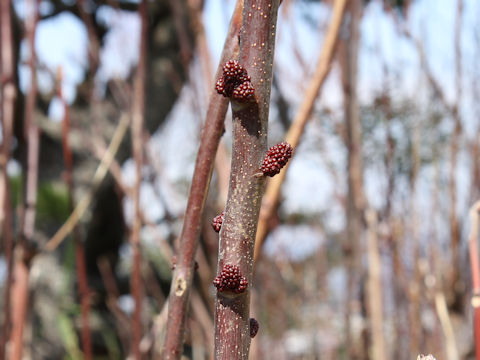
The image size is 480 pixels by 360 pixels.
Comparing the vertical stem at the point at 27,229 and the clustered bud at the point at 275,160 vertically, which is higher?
the clustered bud at the point at 275,160

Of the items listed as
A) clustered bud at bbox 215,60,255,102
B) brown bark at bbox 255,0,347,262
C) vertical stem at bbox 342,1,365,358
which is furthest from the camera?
vertical stem at bbox 342,1,365,358

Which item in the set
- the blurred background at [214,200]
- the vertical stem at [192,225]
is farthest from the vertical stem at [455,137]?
the vertical stem at [192,225]

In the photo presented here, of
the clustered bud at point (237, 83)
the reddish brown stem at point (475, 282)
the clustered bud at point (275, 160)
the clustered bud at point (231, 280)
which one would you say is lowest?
the reddish brown stem at point (475, 282)

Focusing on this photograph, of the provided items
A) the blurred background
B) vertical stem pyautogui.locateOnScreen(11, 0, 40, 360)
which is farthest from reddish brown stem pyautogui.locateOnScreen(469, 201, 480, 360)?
vertical stem pyautogui.locateOnScreen(11, 0, 40, 360)

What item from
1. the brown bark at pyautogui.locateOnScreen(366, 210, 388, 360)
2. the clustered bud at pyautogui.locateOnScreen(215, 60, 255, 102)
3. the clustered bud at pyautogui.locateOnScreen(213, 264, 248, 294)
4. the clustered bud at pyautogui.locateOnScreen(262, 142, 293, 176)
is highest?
the clustered bud at pyautogui.locateOnScreen(215, 60, 255, 102)

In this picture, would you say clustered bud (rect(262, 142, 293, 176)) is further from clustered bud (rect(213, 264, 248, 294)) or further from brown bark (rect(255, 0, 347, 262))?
brown bark (rect(255, 0, 347, 262))

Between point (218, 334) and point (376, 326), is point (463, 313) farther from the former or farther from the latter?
point (218, 334)

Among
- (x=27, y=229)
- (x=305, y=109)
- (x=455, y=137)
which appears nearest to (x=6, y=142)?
(x=27, y=229)

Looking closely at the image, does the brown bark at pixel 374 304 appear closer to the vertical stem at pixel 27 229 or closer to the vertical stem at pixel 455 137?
the vertical stem at pixel 455 137
